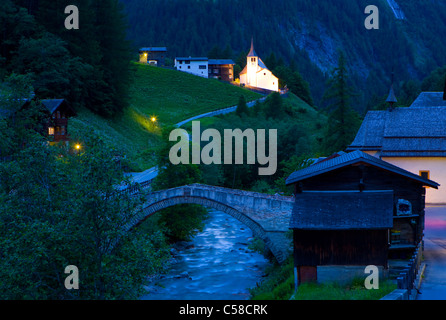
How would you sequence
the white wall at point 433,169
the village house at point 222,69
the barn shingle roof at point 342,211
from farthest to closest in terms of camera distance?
the village house at point 222,69, the white wall at point 433,169, the barn shingle roof at point 342,211

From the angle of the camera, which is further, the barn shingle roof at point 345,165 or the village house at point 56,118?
the village house at point 56,118

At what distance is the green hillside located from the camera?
186ft

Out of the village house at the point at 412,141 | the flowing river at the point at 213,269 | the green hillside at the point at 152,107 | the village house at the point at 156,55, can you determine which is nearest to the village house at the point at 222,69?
the green hillside at the point at 152,107

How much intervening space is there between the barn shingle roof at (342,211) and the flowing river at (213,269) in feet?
23.7

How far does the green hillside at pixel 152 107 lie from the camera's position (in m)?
56.6

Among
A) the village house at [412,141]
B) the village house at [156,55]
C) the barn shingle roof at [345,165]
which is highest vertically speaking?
the village house at [156,55]

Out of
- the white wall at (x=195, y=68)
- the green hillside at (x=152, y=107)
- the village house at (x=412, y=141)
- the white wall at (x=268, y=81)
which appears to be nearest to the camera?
the village house at (x=412, y=141)

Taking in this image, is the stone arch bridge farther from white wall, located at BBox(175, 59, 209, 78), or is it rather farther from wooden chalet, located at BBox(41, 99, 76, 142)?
white wall, located at BBox(175, 59, 209, 78)

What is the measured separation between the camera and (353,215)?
20.8 m

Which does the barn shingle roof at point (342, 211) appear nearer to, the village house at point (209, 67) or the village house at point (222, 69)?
the village house at point (209, 67)

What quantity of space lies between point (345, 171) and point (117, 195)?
915 cm

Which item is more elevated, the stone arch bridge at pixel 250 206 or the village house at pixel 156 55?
the village house at pixel 156 55

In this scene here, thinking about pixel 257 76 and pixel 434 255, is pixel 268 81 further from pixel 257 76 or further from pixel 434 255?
pixel 434 255

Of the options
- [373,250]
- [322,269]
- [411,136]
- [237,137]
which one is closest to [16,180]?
[322,269]
